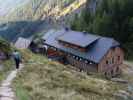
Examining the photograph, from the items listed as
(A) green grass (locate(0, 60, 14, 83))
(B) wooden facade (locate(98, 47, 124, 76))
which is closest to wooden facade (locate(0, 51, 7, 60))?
(A) green grass (locate(0, 60, 14, 83))

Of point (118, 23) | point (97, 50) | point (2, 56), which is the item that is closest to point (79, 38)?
point (97, 50)

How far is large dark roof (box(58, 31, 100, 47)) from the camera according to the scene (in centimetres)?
6000

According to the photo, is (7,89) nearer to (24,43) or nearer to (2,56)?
(2,56)

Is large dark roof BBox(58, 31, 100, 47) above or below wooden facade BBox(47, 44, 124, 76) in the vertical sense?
above

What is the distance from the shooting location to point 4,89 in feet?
58.4

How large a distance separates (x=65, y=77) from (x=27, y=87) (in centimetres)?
672

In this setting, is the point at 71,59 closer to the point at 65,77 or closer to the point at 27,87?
the point at 65,77

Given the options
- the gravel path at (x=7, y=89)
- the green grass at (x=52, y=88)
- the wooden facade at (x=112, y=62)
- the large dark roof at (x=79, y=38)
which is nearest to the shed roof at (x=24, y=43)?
the large dark roof at (x=79, y=38)

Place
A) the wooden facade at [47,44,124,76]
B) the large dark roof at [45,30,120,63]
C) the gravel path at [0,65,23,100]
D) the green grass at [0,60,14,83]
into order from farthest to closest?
the wooden facade at [47,44,124,76] → the large dark roof at [45,30,120,63] → the green grass at [0,60,14,83] → the gravel path at [0,65,23,100]

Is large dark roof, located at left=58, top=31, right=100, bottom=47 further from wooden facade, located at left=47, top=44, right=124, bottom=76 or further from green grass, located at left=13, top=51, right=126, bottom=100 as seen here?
green grass, located at left=13, top=51, right=126, bottom=100

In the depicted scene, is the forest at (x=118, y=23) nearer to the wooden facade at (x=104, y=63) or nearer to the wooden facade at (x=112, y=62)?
the wooden facade at (x=112, y=62)

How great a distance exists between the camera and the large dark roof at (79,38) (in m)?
60.0

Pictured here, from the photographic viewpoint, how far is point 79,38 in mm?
63594

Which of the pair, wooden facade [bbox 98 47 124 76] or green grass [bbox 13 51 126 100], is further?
wooden facade [bbox 98 47 124 76]
